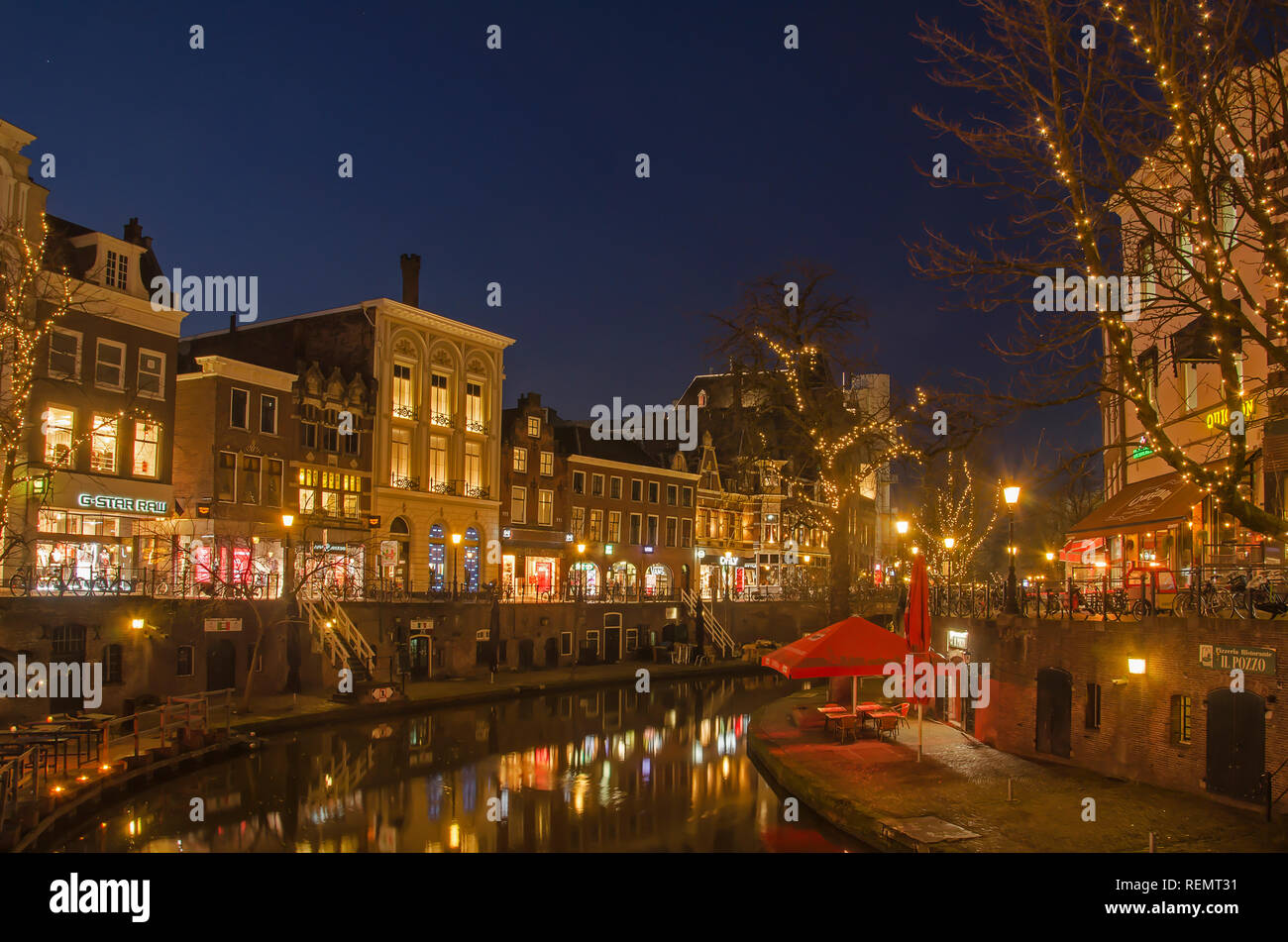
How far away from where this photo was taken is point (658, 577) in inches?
2729

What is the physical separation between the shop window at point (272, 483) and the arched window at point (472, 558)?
12.6 m

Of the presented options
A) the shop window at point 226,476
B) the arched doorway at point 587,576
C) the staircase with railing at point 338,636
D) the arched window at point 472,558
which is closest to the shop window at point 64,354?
the shop window at point 226,476

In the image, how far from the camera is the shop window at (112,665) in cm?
3084

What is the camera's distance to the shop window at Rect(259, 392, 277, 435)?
139 feet

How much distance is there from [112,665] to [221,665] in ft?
15.6

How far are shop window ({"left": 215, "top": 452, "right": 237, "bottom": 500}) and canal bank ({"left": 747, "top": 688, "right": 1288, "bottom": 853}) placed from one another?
2529 centimetres

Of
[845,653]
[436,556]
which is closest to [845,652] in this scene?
[845,653]

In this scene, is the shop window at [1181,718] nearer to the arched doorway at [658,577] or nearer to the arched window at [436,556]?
the arched window at [436,556]

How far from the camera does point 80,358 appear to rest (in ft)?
111

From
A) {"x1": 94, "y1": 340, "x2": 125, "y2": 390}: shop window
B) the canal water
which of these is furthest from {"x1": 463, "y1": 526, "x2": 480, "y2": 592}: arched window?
{"x1": 94, "y1": 340, "x2": 125, "y2": 390}: shop window

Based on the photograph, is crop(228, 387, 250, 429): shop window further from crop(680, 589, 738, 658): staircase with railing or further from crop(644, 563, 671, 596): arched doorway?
crop(644, 563, 671, 596): arched doorway

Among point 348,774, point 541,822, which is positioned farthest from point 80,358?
point 541,822
